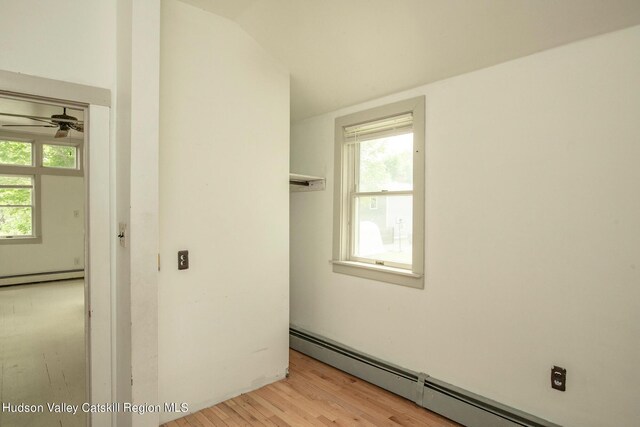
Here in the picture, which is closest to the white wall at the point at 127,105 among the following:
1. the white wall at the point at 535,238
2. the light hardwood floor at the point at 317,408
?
the light hardwood floor at the point at 317,408

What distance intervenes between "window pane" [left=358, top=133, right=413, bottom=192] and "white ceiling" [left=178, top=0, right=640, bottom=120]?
416 mm

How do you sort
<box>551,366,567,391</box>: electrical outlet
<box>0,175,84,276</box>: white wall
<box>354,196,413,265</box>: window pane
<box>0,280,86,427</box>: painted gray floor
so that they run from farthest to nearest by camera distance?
<box>0,175,84,276</box>: white wall → <box>354,196,413,265</box>: window pane → <box>0,280,86,427</box>: painted gray floor → <box>551,366,567,391</box>: electrical outlet

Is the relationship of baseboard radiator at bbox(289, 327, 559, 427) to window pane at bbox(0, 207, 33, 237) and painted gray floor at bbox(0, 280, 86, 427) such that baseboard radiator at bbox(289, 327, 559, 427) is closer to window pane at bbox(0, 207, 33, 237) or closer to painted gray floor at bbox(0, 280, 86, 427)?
painted gray floor at bbox(0, 280, 86, 427)

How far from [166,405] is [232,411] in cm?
45

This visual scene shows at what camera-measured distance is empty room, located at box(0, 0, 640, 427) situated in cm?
179

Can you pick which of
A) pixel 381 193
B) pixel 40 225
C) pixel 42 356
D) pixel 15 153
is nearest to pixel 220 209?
pixel 381 193

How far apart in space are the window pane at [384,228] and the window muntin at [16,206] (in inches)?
262

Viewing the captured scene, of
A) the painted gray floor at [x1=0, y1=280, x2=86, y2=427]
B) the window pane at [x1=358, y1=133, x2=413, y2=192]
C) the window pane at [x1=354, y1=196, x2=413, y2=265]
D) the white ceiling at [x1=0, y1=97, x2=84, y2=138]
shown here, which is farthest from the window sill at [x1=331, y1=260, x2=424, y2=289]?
the white ceiling at [x1=0, y1=97, x2=84, y2=138]

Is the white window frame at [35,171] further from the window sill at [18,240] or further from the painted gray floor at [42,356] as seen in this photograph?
the painted gray floor at [42,356]

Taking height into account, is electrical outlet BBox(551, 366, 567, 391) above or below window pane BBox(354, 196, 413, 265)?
below

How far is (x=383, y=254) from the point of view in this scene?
302 cm

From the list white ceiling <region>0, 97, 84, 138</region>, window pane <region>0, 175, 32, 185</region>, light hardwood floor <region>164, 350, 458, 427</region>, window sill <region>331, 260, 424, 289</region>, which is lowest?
light hardwood floor <region>164, 350, 458, 427</region>

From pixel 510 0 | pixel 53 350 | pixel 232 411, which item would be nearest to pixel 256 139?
pixel 510 0

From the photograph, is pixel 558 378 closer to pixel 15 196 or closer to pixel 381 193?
pixel 381 193
